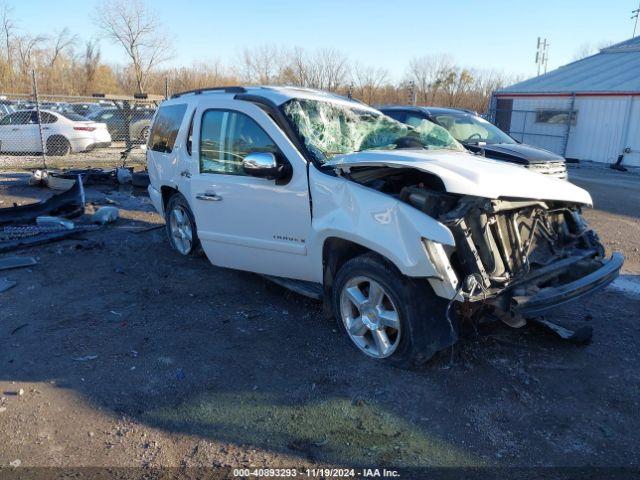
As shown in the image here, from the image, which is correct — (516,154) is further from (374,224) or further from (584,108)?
(584,108)

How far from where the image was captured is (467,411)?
3.28 metres

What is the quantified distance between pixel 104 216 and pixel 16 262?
6.68 ft

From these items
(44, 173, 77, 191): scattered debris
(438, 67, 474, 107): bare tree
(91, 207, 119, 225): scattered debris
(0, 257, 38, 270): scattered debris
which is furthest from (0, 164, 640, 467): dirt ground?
(438, 67, 474, 107): bare tree

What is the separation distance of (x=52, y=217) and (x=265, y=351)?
5271mm

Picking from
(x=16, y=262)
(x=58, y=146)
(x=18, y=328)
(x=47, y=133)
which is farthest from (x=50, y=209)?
(x=58, y=146)

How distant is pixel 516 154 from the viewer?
922cm

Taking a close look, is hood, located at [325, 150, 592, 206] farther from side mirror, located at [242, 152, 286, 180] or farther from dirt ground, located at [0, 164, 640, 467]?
dirt ground, located at [0, 164, 640, 467]

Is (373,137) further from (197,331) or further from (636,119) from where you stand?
(636,119)

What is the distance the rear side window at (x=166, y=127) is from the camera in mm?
6004

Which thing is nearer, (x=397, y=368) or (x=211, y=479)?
(x=211, y=479)

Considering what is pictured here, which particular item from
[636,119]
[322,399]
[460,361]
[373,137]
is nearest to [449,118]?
[373,137]

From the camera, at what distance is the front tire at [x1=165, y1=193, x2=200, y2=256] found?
241 inches

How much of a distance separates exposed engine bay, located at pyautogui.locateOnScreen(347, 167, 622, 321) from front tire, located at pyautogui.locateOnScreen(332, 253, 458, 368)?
0.30 m

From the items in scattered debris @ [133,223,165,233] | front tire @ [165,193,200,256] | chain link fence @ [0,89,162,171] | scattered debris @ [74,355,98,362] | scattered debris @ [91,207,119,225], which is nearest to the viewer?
scattered debris @ [74,355,98,362]
